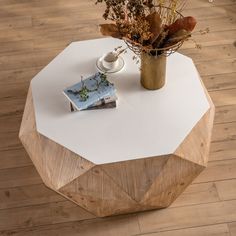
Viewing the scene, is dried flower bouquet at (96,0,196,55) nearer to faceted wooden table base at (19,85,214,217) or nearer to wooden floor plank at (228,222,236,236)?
faceted wooden table base at (19,85,214,217)

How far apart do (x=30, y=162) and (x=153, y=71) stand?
2.66 ft

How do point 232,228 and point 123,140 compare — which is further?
point 232,228

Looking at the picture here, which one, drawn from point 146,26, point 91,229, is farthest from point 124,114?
point 91,229

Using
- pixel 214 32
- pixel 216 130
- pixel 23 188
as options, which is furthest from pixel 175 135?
pixel 214 32

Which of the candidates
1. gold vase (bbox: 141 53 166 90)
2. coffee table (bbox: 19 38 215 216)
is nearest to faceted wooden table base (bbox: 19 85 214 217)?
coffee table (bbox: 19 38 215 216)

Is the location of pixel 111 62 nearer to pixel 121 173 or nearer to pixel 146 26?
pixel 146 26

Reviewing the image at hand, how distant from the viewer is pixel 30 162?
2230mm

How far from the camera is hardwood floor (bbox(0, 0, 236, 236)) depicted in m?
1.99

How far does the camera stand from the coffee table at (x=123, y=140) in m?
1.75

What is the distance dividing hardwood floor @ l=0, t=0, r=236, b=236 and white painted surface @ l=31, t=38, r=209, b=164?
15.9 inches

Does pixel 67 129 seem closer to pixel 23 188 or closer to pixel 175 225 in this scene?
pixel 23 188

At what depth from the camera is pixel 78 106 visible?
1868 mm

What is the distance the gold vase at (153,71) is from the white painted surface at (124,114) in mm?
36

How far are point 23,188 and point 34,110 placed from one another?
0.44 metres
